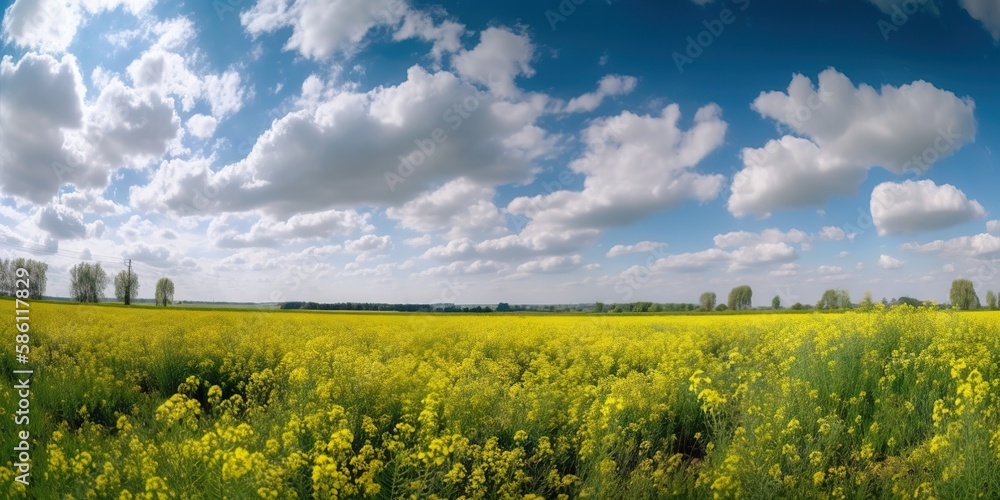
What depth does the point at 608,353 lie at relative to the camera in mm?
12359

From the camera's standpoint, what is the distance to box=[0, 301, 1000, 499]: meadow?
4836 mm

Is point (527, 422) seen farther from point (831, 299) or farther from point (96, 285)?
point (96, 285)

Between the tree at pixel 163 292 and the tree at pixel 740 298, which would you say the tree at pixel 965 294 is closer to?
the tree at pixel 740 298

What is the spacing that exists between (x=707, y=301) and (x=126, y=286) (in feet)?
176

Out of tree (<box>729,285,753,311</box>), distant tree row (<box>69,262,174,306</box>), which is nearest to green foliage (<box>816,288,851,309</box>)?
tree (<box>729,285,753,311</box>)

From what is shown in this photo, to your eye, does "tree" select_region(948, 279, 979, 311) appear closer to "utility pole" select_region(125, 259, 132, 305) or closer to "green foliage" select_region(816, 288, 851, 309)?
"green foliage" select_region(816, 288, 851, 309)

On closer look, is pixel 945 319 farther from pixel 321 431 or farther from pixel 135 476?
pixel 135 476

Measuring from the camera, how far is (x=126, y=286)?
5262cm

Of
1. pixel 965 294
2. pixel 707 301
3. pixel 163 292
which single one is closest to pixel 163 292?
pixel 163 292

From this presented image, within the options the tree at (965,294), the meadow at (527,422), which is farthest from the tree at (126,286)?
the tree at (965,294)

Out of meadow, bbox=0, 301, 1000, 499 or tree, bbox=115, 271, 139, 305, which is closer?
meadow, bbox=0, 301, 1000, 499

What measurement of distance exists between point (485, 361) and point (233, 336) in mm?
6880

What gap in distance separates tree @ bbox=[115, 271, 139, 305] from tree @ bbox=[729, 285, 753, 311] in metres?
54.2

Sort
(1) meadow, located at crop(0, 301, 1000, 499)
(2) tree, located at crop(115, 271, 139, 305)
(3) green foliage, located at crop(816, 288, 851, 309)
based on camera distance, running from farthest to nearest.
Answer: (2) tree, located at crop(115, 271, 139, 305) < (3) green foliage, located at crop(816, 288, 851, 309) < (1) meadow, located at crop(0, 301, 1000, 499)
